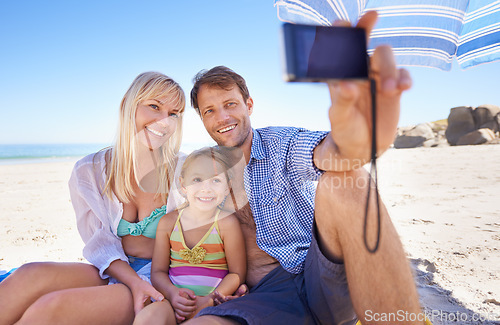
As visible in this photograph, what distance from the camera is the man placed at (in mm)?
1117

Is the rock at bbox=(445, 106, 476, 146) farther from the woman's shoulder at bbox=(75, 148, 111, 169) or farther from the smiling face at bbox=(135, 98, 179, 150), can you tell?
the woman's shoulder at bbox=(75, 148, 111, 169)

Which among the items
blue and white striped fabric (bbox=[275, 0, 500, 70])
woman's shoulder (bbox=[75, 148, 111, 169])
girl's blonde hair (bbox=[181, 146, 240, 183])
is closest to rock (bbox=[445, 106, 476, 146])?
blue and white striped fabric (bbox=[275, 0, 500, 70])

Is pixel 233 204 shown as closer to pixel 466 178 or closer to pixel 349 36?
pixel 349 36

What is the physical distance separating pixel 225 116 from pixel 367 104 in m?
1.54

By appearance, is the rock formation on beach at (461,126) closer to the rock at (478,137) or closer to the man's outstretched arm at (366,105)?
the rock at (478,137)

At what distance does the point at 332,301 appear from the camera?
5.05 feet

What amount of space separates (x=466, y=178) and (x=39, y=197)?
936 cm

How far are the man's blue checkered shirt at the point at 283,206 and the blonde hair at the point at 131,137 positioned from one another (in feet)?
2.48

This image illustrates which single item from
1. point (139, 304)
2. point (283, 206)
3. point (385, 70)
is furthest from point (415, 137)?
point (385, 70)

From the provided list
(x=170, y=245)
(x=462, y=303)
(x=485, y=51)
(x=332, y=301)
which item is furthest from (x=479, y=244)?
(x=170, y=245)

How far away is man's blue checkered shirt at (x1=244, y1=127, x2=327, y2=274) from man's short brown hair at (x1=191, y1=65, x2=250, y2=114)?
2.28 ft

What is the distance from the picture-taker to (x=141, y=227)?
2.28m

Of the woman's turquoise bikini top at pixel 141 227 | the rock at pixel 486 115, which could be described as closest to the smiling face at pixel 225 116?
the woman's turquoise bikini top at pixel 141 227

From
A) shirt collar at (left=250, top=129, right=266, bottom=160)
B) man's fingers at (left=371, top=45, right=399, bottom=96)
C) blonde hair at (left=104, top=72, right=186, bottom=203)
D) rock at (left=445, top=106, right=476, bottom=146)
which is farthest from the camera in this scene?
rock at (left=445, top=106, right=476, bottom=146)
